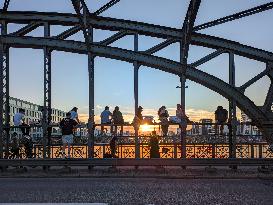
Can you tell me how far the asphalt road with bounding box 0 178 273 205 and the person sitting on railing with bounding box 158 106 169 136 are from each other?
483cm

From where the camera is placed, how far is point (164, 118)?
16703 mm

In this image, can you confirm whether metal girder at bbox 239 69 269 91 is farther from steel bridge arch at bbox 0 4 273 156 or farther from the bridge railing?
the bridge railing

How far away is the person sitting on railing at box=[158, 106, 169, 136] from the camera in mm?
16195

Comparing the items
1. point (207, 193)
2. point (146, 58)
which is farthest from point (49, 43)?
point (207, 193)

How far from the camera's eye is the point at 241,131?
16.7m

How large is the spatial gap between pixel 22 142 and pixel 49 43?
3842 mm

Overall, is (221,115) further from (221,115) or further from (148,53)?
(148,53)

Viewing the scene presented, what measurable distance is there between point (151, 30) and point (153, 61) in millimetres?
1065

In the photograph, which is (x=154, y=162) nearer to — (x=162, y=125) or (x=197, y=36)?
(x=162, y=125)

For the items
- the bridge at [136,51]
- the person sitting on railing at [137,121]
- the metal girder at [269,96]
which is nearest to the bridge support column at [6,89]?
the bridge at [136,51]

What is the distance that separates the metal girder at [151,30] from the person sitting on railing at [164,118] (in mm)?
2933

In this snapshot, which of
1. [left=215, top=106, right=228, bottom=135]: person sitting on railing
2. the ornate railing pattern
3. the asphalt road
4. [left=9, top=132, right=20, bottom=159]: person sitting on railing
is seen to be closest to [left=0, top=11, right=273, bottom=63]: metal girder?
[left=215, top=106, right=228, bottom=135]: person sitting on railing

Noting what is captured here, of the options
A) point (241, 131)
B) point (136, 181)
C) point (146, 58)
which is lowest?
point (136, 181)

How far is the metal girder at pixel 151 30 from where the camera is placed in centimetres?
1526
